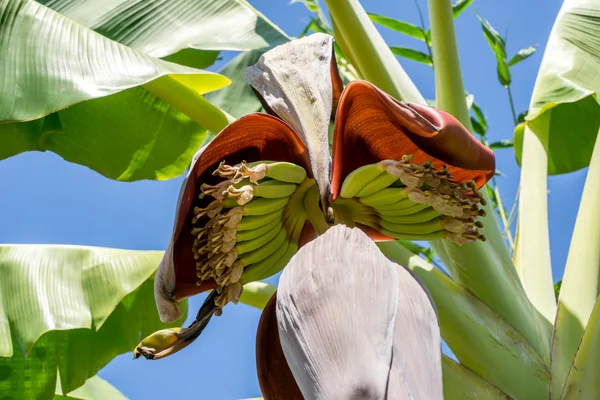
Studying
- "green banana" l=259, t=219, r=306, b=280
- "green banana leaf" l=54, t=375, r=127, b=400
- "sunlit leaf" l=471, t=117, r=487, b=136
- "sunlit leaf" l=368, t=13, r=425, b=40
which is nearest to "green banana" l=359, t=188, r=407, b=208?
"green banana" l=259, t=219, r=306, b=280

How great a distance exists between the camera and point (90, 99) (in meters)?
1.37

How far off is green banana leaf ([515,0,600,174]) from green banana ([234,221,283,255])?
103cm

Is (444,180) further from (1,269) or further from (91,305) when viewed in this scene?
(1,269)

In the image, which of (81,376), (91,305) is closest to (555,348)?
(91,305)

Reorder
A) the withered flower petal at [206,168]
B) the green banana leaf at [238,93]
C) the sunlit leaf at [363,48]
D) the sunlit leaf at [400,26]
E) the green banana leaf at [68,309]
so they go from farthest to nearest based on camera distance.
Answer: the sunlit leaf at [400,26]
the green banana leaf at [238,93]
the green banana leaf at [68,309]
the sunlit leaf at [363,48]
the withered flower petal at [206,168]

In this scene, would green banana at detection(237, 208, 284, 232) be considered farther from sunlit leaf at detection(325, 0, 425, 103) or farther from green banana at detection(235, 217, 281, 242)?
sunlit leaf at detection(325, 0, 425, 103)

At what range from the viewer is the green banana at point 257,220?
3.03 ft

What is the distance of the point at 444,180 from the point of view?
895 mm

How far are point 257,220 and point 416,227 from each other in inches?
8.6

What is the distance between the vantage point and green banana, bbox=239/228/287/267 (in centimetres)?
96

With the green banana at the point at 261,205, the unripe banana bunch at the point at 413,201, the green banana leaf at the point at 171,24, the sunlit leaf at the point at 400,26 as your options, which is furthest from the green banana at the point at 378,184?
the sunlit leaf at the point at 400,26

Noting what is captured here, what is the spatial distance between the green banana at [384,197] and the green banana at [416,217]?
38mm

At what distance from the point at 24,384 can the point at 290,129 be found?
3.65ft

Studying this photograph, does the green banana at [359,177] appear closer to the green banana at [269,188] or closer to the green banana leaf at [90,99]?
the green banana at [269,188]
